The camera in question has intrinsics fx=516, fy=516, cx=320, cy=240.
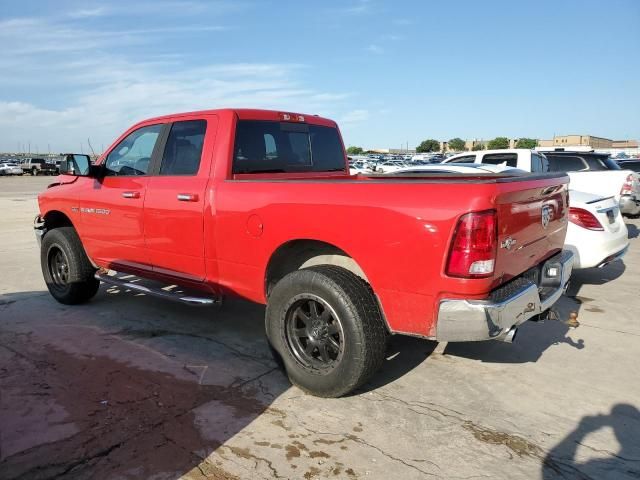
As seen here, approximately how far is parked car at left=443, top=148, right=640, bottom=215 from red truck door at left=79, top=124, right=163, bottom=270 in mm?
7683

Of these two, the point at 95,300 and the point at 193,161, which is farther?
the point at 95,300

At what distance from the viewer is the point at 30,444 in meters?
2.87

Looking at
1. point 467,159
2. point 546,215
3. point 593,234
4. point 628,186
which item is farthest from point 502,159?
point 546,215

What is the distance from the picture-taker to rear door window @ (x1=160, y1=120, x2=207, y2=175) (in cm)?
432

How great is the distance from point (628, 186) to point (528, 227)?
9.19 meters

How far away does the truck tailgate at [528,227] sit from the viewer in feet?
9.76

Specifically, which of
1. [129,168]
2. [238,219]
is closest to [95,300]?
[129,168]

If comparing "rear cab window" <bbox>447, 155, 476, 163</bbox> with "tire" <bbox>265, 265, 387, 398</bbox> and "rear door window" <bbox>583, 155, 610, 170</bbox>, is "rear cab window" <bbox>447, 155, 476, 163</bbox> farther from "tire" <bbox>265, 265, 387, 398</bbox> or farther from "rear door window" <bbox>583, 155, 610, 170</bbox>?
"tire" <bbox>265, 265, 387, 398</bbox>

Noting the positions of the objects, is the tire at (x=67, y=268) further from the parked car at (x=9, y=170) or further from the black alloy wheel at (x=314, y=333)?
the parked car at (x=9, y=170)

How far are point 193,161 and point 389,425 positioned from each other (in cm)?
261

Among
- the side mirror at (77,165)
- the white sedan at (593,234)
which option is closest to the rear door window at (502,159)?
the white sedan at (593,234)

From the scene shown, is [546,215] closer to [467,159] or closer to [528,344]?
[528,344]

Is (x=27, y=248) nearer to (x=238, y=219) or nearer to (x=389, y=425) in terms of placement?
(x=238, y=219)

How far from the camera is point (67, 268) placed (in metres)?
5.60
